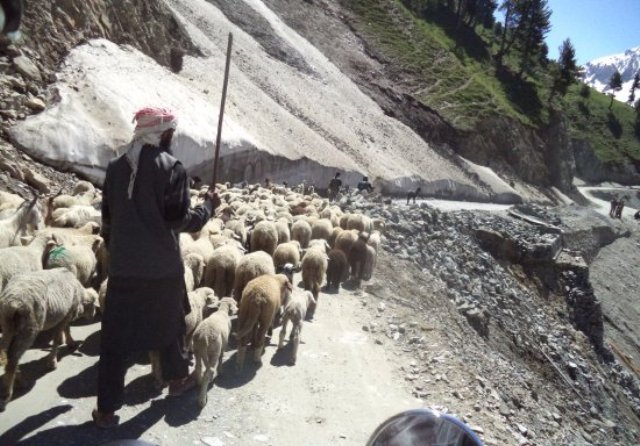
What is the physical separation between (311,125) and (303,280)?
2473 cm

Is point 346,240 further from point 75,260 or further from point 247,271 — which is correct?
point 75,260

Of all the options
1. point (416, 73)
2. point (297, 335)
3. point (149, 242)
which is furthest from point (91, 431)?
point (416, 73)

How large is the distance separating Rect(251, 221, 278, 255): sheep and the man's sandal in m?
5.90

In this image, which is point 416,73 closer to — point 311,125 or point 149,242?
point 311,125

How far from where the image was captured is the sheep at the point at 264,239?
10477 millimetres

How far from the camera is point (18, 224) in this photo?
7809 mm

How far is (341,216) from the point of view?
51.0 ft

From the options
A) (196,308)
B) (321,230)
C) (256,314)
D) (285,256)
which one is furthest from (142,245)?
(321,230)

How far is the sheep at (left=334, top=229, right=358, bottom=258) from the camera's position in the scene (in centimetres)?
1203

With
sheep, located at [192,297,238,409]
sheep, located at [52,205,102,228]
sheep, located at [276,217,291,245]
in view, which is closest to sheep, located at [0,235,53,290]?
sheep, located at [192,297,238,409]

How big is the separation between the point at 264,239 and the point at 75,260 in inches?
164

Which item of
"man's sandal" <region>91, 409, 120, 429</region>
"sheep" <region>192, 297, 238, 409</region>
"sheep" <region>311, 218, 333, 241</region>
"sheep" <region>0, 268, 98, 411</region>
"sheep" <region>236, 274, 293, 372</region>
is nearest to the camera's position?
"man's sandal" <region>91, 409, 120, 429</region>

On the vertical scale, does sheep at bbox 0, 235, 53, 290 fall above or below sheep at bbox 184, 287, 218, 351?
above

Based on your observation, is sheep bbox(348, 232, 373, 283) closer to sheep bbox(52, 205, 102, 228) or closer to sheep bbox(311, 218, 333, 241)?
sheep bbox(311, 218, 333, 241)
